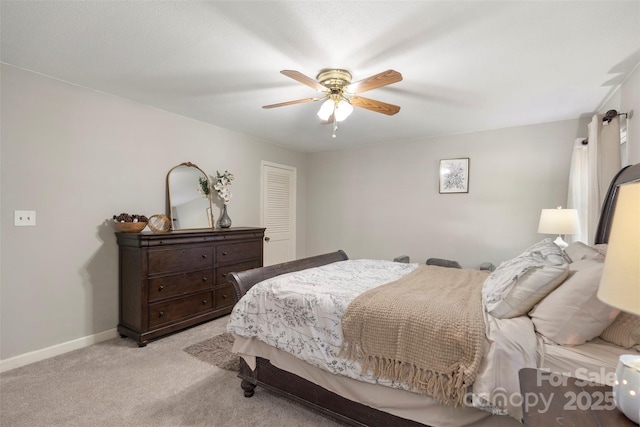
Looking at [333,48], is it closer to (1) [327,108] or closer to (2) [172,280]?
(1) [327,108]

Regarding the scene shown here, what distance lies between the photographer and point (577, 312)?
50.9 inches

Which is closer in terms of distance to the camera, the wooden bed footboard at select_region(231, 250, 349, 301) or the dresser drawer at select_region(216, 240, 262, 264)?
the wooden bed footboard at select_region(231, 250, 349, 301)

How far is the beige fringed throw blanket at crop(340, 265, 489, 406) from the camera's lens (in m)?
1.33

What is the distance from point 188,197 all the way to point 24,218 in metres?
1.46

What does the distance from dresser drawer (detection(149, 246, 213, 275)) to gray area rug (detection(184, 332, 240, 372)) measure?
0.79 meters

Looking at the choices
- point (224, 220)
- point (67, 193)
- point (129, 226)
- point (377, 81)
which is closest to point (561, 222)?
point (377, 81)

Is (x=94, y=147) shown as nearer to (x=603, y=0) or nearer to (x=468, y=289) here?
(x=468, y=289)

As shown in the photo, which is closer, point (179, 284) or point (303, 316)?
point (303, 316)

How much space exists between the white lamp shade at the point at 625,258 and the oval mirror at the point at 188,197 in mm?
3578

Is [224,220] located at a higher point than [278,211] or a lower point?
lower

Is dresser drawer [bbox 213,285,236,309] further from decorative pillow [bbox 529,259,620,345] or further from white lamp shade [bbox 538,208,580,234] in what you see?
white lamp shade [bbox 538,208,580,234]

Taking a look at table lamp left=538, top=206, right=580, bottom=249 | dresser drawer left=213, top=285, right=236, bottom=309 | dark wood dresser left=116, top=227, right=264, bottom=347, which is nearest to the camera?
dark wood dresser left=116, top=227, right=264, bottom=347

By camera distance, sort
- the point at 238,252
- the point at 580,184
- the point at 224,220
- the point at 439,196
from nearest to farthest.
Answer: the point at 580,184 → the point at 238,252 → the point at 224,220 → the point at 439,196

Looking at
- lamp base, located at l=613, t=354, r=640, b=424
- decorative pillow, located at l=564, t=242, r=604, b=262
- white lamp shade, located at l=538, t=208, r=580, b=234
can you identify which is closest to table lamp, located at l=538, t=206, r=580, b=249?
white lamp shade, located at l=538, t=208, r=580, b=234
